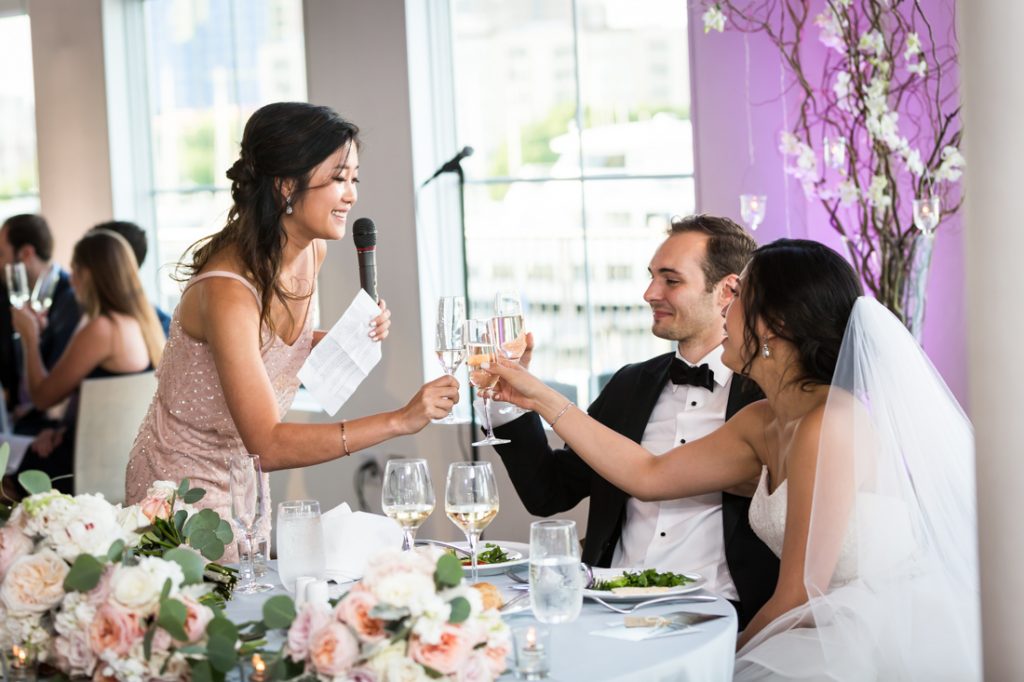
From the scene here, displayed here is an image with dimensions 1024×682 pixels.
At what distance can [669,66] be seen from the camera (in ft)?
15.8

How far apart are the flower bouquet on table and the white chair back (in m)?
3.56

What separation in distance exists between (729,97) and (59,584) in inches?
121

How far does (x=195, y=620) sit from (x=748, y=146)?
3.06 metres

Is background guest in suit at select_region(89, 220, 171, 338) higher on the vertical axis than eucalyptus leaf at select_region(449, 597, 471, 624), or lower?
higher

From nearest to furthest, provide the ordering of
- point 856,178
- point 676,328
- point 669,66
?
point 676,328, point 856,178, point 669,66

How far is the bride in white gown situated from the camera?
7.22ft

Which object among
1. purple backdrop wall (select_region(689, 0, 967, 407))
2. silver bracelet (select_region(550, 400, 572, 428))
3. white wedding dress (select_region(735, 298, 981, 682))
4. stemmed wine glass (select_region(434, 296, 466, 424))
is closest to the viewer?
white wedding dress (select_region(735, 298, 981, 682))

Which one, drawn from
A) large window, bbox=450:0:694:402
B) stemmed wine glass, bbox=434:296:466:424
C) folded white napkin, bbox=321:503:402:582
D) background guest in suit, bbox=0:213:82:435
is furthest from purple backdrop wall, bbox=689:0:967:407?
background guest in suit, bbox=0:213:82:435

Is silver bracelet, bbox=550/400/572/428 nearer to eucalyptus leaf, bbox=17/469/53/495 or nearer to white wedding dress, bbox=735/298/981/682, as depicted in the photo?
white wedding dress, bbox=735/298/981/682

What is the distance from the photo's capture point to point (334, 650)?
58.2 inches

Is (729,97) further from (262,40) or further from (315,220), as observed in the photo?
(262,40)

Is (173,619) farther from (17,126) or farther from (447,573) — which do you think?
(17,126)

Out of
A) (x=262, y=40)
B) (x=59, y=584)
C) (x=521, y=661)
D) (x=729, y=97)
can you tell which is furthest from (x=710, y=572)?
(x=262, y=40)

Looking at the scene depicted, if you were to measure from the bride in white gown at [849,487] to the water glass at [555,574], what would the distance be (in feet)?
2.06
